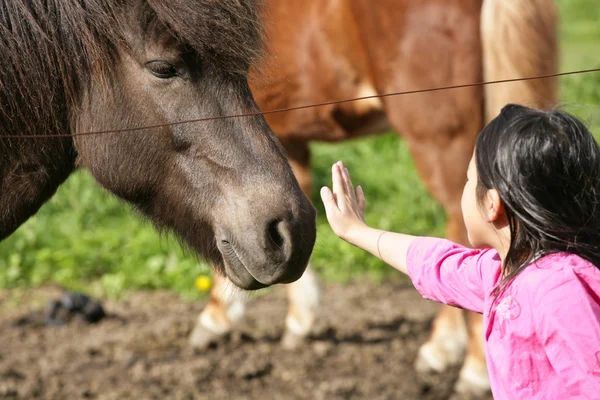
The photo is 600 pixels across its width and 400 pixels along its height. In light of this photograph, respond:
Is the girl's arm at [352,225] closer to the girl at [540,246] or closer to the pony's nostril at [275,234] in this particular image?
the pony's nostril at [275,234]

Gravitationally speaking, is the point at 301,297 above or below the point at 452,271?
below

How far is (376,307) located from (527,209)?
3544 millimetres

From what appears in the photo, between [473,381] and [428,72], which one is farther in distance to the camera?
[473,381]

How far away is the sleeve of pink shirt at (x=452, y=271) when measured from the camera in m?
1.90

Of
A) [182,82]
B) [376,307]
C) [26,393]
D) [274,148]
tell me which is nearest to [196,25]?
[182,82]

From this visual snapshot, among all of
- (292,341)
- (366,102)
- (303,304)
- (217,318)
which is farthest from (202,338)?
(366,102)

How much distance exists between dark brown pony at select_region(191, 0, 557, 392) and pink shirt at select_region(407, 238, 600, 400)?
2.01m

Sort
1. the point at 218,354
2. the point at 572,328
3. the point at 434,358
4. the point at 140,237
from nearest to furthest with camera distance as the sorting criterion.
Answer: the point at 572,328 < the point at 434,358 < the point at 218,354 < the point at 140,237

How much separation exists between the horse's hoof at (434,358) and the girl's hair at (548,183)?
2.61m

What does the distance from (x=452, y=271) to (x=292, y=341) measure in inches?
107

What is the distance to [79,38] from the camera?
81.3 inches

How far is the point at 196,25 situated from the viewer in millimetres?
2012

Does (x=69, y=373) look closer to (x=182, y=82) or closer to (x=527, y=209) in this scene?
(x=182, y=82)

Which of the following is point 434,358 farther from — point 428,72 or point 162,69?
point 162,69
